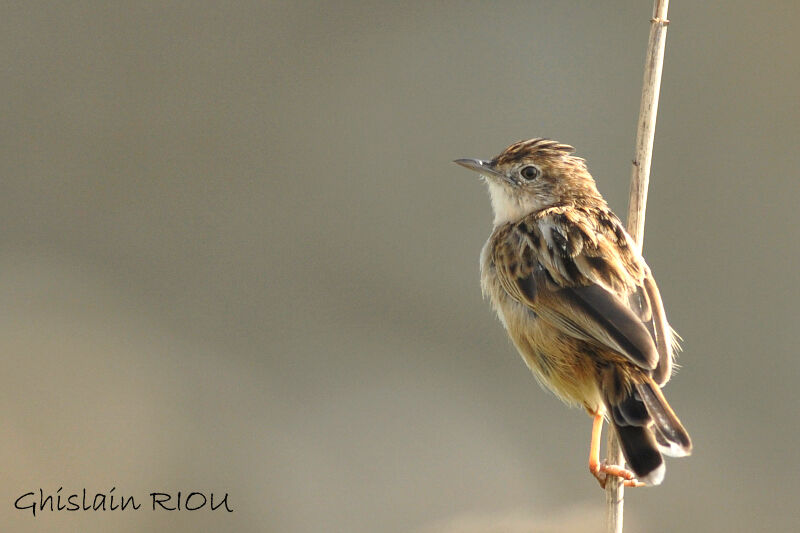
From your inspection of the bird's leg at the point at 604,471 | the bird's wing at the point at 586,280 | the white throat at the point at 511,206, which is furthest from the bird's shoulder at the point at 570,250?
the bird's leg at the point at 604,471

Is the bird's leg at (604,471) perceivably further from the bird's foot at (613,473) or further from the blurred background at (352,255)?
the blurred background at (352,255)

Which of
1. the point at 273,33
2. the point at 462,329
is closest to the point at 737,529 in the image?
the point at 462,329

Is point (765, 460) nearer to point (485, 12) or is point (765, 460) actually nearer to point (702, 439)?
point (702, 439)

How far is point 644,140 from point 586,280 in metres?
0.66

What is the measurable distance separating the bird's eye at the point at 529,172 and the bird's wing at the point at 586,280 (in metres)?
0.30

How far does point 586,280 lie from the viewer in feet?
13.9

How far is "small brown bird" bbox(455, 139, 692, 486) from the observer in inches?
149

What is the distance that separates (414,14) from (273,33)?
4.31ft

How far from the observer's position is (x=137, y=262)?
8359mm

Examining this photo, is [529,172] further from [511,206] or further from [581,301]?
[581,301]

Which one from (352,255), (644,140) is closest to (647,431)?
(644,140)

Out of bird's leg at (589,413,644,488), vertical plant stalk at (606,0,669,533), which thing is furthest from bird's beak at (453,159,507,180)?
bird's leg at (589,413,644,488)

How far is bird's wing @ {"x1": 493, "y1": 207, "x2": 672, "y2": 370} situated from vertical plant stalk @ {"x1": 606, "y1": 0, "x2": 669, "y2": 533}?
0.25 m

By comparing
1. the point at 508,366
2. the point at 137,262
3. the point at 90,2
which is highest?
the point at 90,2
